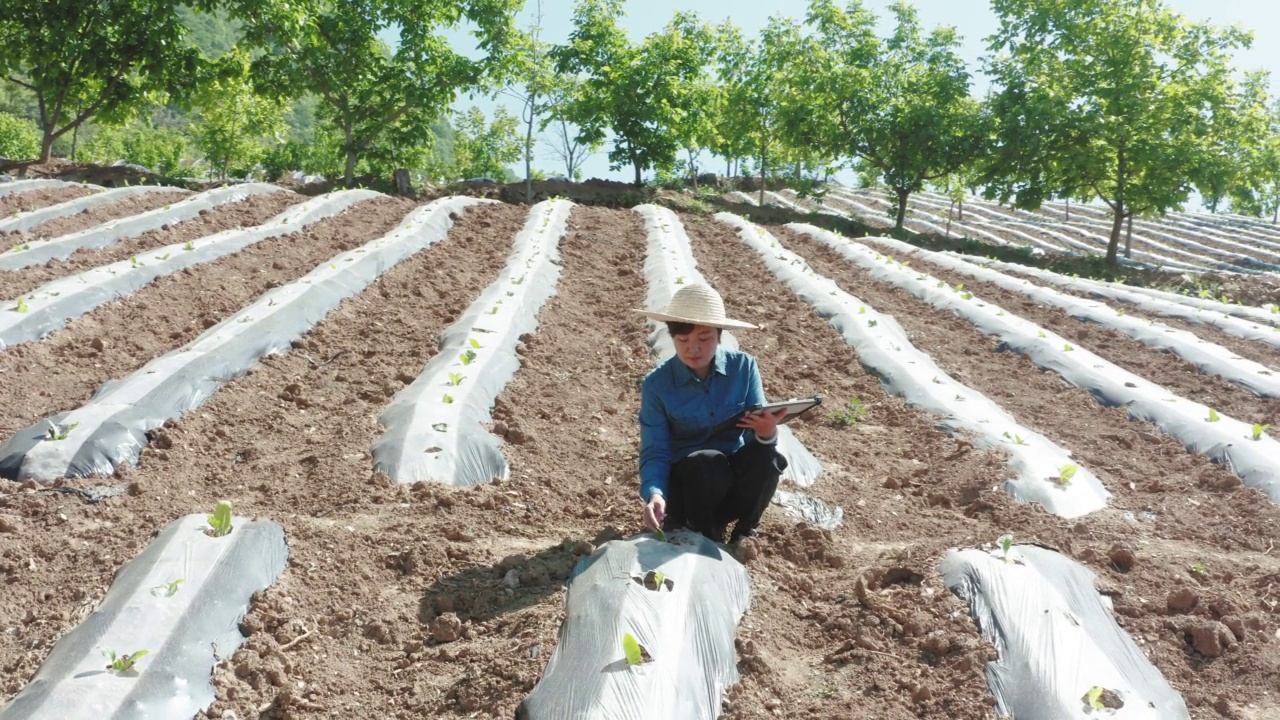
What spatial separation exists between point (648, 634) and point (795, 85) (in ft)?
65.5

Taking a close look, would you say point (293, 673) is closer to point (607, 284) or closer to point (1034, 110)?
point (607, 284)

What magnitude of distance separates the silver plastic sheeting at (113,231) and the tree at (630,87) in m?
10.2

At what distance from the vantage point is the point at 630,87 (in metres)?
21.4

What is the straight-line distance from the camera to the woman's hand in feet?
10.5

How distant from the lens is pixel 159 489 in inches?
163

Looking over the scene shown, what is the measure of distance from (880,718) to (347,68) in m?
17.7

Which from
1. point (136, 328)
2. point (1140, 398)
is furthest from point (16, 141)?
point (1140, 398)

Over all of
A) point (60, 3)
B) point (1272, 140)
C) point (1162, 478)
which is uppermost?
point (60, 3)

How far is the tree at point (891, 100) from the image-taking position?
19.9m

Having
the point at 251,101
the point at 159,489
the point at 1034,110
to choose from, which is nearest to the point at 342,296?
the point at 159,489

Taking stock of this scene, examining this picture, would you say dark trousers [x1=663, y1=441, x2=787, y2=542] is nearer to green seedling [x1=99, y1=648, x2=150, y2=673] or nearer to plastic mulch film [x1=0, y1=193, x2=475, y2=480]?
green seedling [x1=99, y1=648, x2=150, y2=673]

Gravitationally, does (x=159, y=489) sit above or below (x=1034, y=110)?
below

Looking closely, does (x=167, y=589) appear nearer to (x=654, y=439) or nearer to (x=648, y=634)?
(x=648, y=634)

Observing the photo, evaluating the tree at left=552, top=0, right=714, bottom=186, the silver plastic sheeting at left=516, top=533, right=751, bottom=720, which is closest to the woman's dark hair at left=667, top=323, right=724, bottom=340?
the silver plastic sheeting at left=516, top=533, right=751, bottom=720
